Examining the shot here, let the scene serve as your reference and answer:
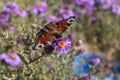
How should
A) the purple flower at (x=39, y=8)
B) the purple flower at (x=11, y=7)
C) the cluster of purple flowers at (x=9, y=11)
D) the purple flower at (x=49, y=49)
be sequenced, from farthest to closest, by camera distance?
the purple flower at (x=39, y=8) < the purple flower at (x=11, y=7) < the cluster of purple flowers at (x=9, y=11) < the purple flower at (x=49, y=49)

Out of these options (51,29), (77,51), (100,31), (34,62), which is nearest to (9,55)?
(77,51)

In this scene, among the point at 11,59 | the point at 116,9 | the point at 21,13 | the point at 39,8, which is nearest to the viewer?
the point at 11,59

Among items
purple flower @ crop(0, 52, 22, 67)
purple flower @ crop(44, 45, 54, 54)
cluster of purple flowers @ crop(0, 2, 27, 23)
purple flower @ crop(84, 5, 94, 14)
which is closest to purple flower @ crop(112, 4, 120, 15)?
purple flower @ crop(84, 5, 94, 14)

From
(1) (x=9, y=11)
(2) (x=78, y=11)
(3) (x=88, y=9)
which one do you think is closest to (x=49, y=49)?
(1) (x=9, y=11)

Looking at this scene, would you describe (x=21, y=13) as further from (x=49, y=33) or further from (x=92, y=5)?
(x=49, y=33)

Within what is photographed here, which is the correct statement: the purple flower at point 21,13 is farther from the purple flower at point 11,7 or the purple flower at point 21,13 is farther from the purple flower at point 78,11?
the purple flower at point 78,11

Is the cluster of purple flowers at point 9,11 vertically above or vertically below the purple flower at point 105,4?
below

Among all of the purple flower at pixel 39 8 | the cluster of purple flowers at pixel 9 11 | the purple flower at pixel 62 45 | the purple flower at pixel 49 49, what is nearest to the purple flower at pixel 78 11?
the purple flower at pixel 39 8

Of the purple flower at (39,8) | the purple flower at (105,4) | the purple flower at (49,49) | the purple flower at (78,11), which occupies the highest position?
the purple flower at (105,4)

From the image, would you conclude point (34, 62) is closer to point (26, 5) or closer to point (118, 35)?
point (26, 5)
